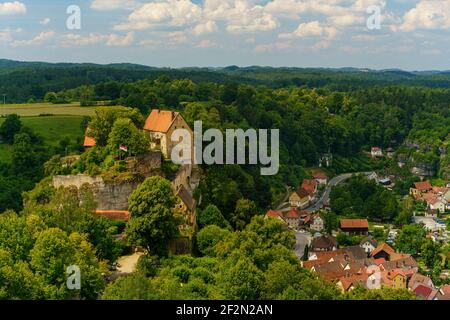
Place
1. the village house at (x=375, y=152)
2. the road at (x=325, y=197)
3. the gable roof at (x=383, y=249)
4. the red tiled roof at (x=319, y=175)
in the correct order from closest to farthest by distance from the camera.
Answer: the gable roof at (x=383, y=249)
the road at (x=325, y=197)
the red tiled roof at (x=319, y=175)
the village house at (x=375, y=152)

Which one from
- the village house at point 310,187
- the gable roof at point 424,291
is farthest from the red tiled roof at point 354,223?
the gable roof at point 424,291

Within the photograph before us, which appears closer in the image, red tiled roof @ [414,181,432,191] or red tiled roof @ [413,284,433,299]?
red tiled roof @ [413,284,433,299]

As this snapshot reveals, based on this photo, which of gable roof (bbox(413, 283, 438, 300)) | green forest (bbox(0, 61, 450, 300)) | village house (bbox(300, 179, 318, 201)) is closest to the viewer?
green forest (bbox(0, 61, 450, 300))

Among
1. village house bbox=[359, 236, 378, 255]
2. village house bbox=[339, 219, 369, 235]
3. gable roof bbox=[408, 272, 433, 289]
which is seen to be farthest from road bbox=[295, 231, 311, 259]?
gable roof bbox=[408, 272, 433, 289]

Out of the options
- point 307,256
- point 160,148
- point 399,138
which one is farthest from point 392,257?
point 399,138

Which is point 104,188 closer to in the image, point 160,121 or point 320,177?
point 160,121

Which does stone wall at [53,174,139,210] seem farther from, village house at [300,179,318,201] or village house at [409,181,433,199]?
village house at [409,181,433,199]

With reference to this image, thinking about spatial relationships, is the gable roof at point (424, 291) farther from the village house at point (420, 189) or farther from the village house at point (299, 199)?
the village house at point (420, 189)

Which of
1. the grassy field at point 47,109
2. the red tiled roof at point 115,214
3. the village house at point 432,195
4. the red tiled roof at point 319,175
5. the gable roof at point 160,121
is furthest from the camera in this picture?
the red tiled roof at point 319,175

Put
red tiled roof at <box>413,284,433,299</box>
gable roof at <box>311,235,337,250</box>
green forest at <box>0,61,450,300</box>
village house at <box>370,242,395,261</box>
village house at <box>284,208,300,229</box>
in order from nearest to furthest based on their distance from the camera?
green forest at <box>0,61,450,300</box>, red tiled roof at <box>413,284,433,299</box>, village house at <box>370,242,395,261</box>, gable roof at <box>311,235,337,250</box>, village house at <box>284,208,300,229</box>
